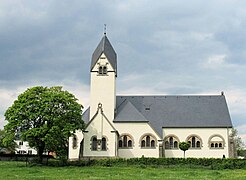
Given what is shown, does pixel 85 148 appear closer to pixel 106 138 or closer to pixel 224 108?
pixel 106 138

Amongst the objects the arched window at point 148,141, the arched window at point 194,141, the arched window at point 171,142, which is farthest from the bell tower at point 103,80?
the arched window at point 194,141

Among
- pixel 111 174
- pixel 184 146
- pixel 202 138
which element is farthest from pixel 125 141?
pixel 111 174

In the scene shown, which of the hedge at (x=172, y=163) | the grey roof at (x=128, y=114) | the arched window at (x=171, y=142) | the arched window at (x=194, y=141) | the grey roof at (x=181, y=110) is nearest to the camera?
the hedge at (x=172, y=163)

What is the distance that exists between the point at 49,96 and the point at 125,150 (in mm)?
17188

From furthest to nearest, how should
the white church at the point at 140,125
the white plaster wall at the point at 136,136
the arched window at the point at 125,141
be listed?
the arched window at the point at 125,141 → the white plaster wall at the point at 136,136 → the white church at the point at 140,125

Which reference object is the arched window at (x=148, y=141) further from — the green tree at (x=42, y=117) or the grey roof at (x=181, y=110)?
the green tree at (x=42, y=117)

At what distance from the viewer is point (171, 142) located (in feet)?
192

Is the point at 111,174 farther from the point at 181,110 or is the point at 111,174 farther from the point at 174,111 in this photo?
the point at 181,110

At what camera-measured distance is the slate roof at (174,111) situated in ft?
191

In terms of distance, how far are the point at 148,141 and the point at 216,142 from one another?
451 inches

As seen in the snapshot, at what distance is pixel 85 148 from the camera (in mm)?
52562

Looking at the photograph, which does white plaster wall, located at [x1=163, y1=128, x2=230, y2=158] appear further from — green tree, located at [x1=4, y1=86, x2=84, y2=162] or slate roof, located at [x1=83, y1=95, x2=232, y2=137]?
green tree, located at [x1=4, y1=86, x2=84, y2=162]

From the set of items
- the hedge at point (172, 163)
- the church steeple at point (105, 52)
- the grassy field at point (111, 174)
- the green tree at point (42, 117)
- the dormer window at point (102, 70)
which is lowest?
the grassy field at point (111, 174)

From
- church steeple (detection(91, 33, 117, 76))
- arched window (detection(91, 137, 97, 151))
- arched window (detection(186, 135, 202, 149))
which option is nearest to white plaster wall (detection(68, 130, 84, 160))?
arched window (detection(91, 137, 97, 151))
